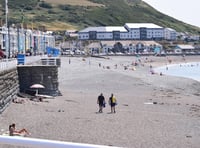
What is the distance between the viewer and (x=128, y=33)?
18625cm

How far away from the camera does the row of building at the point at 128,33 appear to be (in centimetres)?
17250

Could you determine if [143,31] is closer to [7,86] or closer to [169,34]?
[169,34]

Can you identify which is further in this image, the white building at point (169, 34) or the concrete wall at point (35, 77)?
the white building at point (169, 34)

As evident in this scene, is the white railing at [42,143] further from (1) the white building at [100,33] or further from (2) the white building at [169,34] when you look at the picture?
(2) the white building at [169,34]

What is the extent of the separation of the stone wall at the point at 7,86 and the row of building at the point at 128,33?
14528 cm

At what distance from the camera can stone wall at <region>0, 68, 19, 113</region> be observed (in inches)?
838

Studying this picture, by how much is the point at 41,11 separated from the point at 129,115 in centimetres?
17283

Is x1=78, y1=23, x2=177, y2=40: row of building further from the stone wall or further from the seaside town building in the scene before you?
the stone wall

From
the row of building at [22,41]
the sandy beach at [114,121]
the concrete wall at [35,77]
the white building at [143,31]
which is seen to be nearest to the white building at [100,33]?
the white building at [143,31]

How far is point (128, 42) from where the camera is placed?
17550 centimetres

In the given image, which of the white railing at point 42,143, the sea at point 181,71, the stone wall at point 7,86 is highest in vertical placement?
the white railing at point 42,143

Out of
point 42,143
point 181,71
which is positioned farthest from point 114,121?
point 181,71

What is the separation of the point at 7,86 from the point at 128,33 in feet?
540

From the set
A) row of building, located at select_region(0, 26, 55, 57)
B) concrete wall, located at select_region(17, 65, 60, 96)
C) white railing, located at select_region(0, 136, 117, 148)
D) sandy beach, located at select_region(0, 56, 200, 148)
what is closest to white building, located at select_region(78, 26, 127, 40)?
row of building, located at select_region(0, 26, 55, 57)
